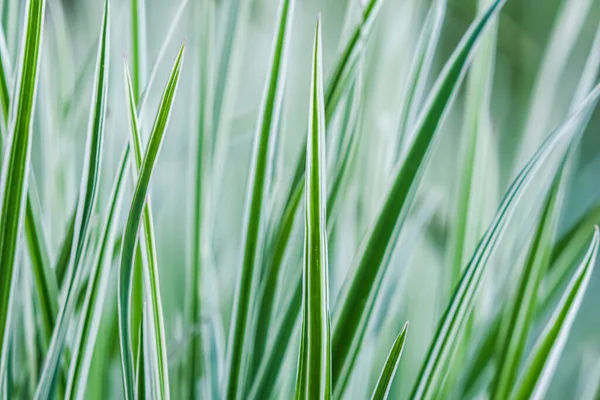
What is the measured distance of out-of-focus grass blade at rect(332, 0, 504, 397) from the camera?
299 mm

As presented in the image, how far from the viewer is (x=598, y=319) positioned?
1.96 feet

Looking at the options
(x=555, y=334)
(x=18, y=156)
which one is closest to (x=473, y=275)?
(x=555, y=334)

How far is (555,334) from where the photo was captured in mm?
301

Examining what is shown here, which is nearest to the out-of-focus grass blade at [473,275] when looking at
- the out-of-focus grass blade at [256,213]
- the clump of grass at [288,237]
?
the clump of grass at [288,237]

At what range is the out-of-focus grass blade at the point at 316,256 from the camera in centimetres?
28

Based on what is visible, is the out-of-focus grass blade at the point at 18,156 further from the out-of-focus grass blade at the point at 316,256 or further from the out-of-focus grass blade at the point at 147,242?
the out-of-focus grass blade at the point at 316,256

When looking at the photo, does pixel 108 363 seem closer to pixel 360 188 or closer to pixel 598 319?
pixel 360 188

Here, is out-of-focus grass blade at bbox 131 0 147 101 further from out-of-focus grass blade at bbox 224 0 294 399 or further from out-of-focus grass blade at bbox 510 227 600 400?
out-of-focus grass blade at bbox 510 227 600 400

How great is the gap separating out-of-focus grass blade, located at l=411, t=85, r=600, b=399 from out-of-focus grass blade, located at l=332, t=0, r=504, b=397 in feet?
0.15

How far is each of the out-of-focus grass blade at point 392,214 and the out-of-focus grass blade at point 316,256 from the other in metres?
0.04

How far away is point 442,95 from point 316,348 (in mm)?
154

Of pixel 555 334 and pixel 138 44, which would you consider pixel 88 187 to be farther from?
pixel 555 334

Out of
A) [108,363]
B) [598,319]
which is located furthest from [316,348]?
[598,319]

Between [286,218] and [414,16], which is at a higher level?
[414,16]
